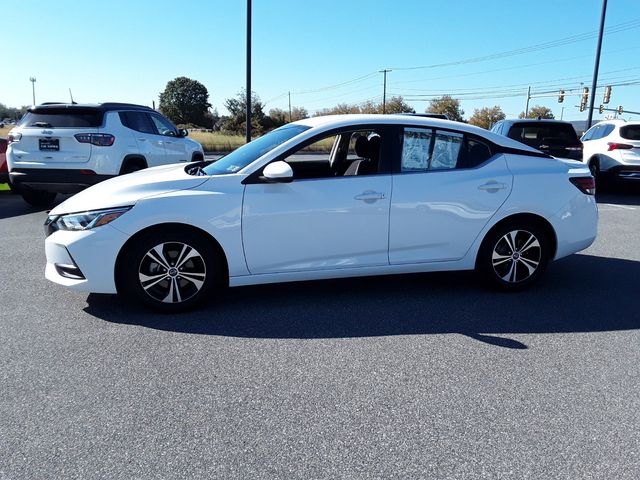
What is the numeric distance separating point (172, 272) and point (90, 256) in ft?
2.04

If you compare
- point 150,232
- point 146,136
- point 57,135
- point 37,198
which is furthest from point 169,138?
point 150,232

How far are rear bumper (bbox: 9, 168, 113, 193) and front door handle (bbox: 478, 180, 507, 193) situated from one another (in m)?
5.98

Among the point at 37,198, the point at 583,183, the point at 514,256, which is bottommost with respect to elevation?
the point at 37,198

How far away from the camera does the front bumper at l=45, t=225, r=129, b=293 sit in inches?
158

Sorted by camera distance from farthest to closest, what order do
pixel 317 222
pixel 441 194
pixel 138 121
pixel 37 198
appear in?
pixel 37 198
pixel 138 121
pixel 441 194
pixel 317 222

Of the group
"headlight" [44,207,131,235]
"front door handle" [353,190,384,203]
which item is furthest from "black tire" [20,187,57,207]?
"front door handle" [353,190,384,203]

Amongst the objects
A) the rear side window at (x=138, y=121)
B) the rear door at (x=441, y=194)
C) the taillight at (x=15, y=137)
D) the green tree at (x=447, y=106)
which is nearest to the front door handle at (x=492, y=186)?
the rear door at (x=441, y=194)

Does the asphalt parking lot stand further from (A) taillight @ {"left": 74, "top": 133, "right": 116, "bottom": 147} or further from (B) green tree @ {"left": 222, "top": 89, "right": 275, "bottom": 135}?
(B) green tree @ {"left": 222, "top": 89, "right": 275, "bottom": 135}

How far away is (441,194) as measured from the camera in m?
4.62

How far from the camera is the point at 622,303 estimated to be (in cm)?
473

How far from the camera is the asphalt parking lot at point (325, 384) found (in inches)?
97.0

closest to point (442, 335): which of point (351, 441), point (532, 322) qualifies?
point (532, 322)

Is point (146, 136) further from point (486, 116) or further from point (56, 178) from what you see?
point (486, 116)

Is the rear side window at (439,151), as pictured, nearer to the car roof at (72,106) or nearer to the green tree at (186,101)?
the car roof at (72,106)
